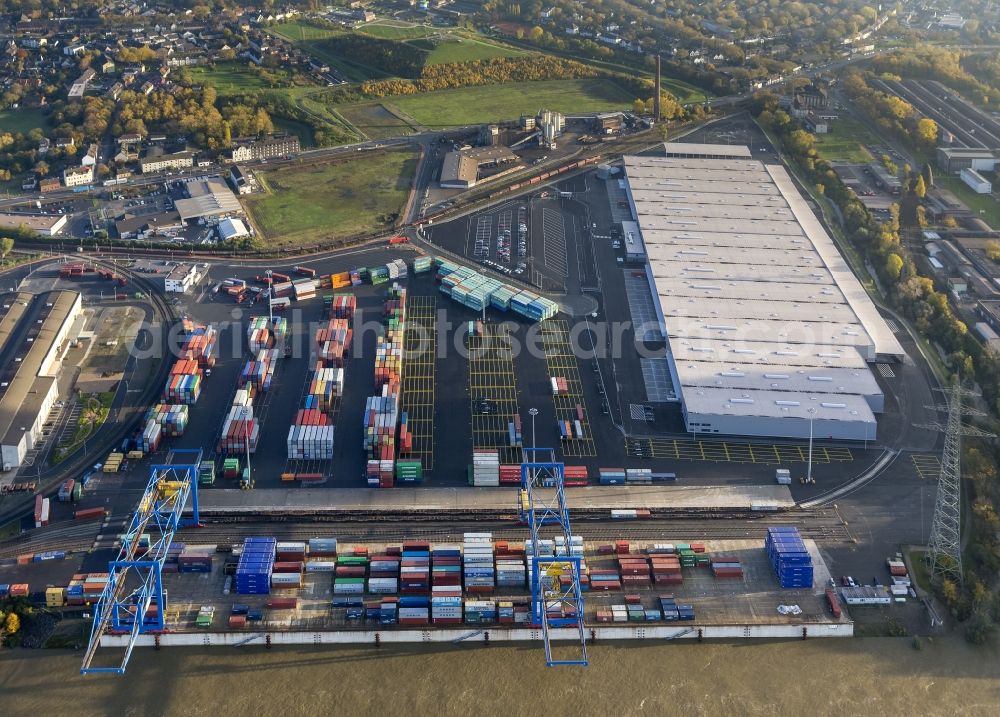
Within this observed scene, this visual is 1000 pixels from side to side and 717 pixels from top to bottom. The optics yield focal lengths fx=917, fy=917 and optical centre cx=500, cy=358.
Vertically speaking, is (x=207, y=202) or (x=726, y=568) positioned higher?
(x=207, y=202)

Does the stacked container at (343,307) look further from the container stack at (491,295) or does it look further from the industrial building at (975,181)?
the industrial building at (975,181)

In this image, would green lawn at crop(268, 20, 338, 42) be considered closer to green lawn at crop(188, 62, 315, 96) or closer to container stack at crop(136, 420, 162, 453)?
green lawn at crop(188, 62, 315, 96)

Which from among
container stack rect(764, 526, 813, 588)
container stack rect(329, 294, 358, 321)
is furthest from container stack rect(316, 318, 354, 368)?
container stack rect(764, 526, 813, 588)

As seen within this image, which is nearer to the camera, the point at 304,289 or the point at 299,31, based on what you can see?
the point at 304,289

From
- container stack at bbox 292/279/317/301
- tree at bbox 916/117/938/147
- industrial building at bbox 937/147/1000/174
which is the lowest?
container stack at bbox 292/279/317/301

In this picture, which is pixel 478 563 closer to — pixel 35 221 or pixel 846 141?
pixel 35 221

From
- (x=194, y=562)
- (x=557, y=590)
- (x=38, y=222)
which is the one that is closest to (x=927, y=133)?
(x=557, y=590)

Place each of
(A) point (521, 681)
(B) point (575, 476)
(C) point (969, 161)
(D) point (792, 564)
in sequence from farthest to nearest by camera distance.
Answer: (C) point (969, 161) → (B) point (575, 476) → (D) point (792, 564) → (A) point (521, 681)

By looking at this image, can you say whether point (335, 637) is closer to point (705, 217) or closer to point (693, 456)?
point (693, 456)
